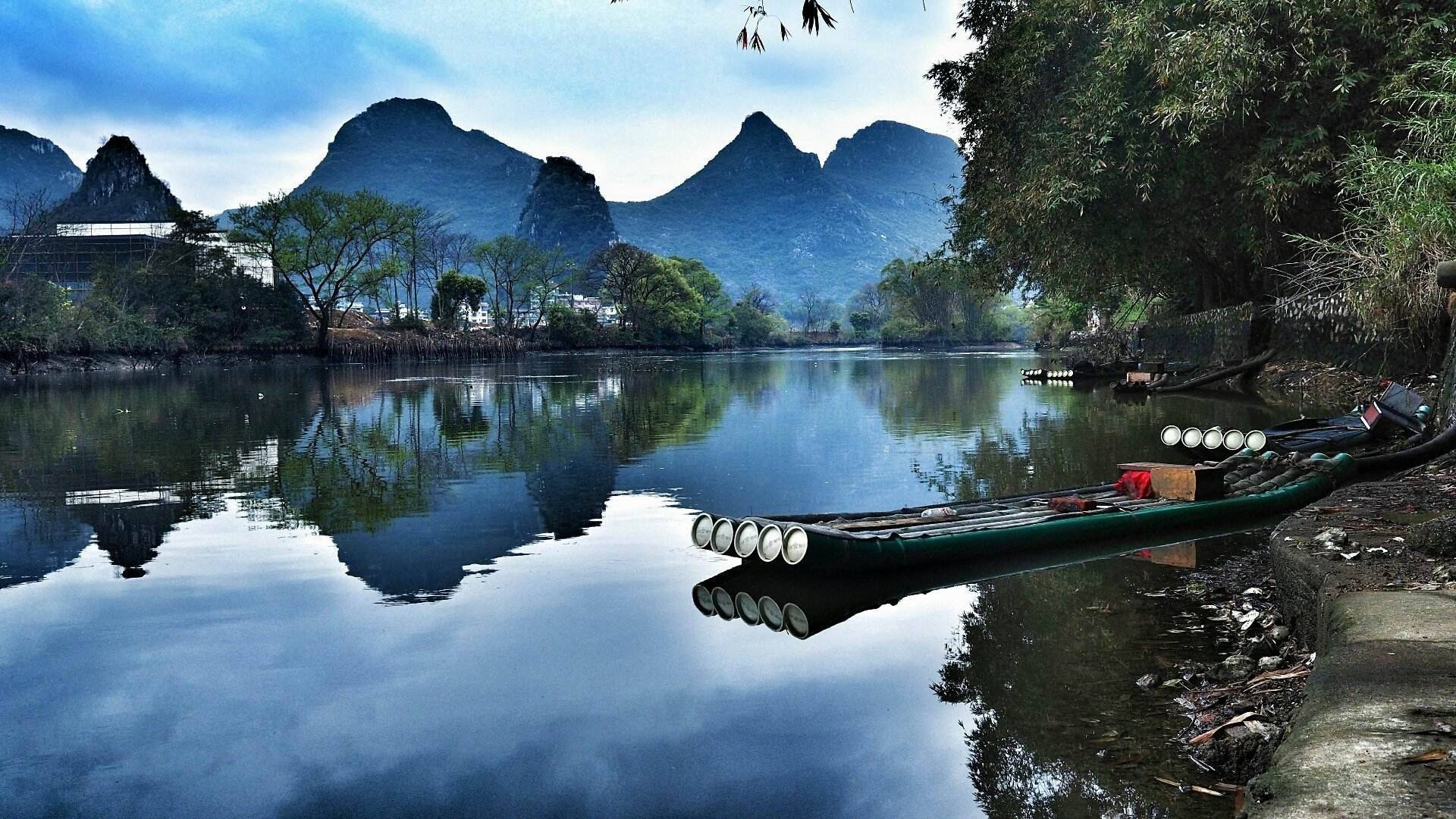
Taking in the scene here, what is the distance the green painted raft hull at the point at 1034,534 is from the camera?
795 centimetres

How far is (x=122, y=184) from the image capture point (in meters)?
126

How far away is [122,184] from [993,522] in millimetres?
142333

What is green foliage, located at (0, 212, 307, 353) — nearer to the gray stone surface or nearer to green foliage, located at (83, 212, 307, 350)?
green foliage, located at (83, 212, 307, 350)

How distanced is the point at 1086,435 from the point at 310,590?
1483cm

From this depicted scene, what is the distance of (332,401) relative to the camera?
99.3ft

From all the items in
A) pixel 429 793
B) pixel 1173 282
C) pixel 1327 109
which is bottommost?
pixel 429 793

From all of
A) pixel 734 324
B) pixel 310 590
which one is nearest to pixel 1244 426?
pixel 310 590

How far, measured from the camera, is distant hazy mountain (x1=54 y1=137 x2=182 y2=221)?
403 ft

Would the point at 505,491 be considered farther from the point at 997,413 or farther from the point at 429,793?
the point at 997,413

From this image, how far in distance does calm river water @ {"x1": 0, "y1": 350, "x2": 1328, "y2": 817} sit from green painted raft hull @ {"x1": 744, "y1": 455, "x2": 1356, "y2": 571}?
0.76 ft

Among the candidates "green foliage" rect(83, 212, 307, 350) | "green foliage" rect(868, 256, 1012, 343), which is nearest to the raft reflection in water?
"green foliage" rect(83, 212, 307, 350)

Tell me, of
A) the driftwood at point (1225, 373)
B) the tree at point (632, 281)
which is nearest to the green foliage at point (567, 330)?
the tree at point (632, 281)

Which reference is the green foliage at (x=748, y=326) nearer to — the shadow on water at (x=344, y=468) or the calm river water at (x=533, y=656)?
the shadow on water at (x=344, y=468)

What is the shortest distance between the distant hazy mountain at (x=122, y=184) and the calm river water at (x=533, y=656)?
12529 centimetres
